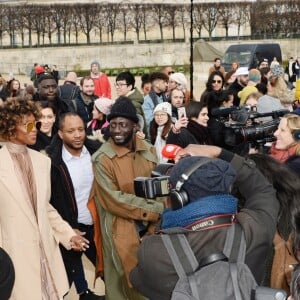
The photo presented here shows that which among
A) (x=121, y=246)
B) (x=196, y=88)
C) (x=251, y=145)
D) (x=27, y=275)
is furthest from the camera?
(x=196, y=88)

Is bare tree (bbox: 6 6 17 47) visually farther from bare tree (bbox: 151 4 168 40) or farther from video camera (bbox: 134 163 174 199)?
video camera (bbox: 134 163 174 199)

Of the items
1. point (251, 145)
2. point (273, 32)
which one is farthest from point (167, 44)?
point (251, 145)

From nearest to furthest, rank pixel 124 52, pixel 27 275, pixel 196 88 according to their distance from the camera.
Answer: pixel 27 275
pixel 196 88
pixel 124 52

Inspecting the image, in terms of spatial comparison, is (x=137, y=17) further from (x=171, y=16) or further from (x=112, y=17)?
(x=171, y=16)

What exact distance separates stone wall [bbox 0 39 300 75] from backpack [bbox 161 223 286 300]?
3686 centimetres

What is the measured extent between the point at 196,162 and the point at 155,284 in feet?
1.45

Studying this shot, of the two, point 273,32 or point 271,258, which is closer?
point 271,258

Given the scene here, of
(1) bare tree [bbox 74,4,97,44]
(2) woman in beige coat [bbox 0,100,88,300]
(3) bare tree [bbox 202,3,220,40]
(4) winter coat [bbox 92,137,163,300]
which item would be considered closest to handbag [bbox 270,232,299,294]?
(4) winter coat [bbox 92,137,163,300]

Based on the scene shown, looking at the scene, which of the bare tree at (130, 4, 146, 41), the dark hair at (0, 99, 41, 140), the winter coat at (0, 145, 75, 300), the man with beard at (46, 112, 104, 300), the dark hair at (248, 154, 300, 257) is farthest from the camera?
the bare tree at (130, 4, 146, 41)

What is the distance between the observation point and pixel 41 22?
4641 centimetres

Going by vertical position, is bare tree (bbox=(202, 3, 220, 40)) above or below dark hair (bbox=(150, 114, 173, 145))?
above

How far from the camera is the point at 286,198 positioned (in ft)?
9.82

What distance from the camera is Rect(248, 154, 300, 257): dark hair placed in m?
2.98

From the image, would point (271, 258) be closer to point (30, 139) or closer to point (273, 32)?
point (30, 139)
